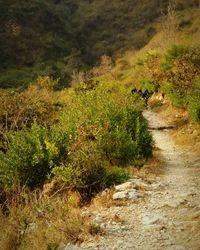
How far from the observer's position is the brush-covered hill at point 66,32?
338ft

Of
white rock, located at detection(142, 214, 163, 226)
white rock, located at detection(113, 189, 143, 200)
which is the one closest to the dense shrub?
white rock, located at detection(113, 189, 143, 200)

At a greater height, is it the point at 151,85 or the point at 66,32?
the point at 66,32

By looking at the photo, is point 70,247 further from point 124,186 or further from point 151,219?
point 124,186

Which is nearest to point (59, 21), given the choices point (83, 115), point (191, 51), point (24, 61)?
point (24, 61)

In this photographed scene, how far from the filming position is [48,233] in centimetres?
792

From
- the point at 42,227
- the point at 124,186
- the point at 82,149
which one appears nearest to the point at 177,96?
the point at 82,149

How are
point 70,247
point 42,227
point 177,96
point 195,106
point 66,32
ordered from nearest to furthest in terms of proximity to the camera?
point 70,247 → point 42,227 → point 195,106 → point 177,96 → point 66,32

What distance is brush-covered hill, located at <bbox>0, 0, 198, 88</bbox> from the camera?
10288 centimetres

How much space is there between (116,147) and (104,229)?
14.4 ft

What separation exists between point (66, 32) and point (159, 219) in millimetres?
117772

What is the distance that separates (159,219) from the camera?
28.0 ft

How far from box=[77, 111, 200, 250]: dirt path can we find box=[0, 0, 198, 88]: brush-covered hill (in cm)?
8036

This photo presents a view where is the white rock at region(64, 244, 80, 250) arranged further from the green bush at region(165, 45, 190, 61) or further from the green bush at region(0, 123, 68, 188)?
the green bush at region(165, 45, 190, 61)

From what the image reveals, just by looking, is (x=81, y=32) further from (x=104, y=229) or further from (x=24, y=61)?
(x=104, y=229)
